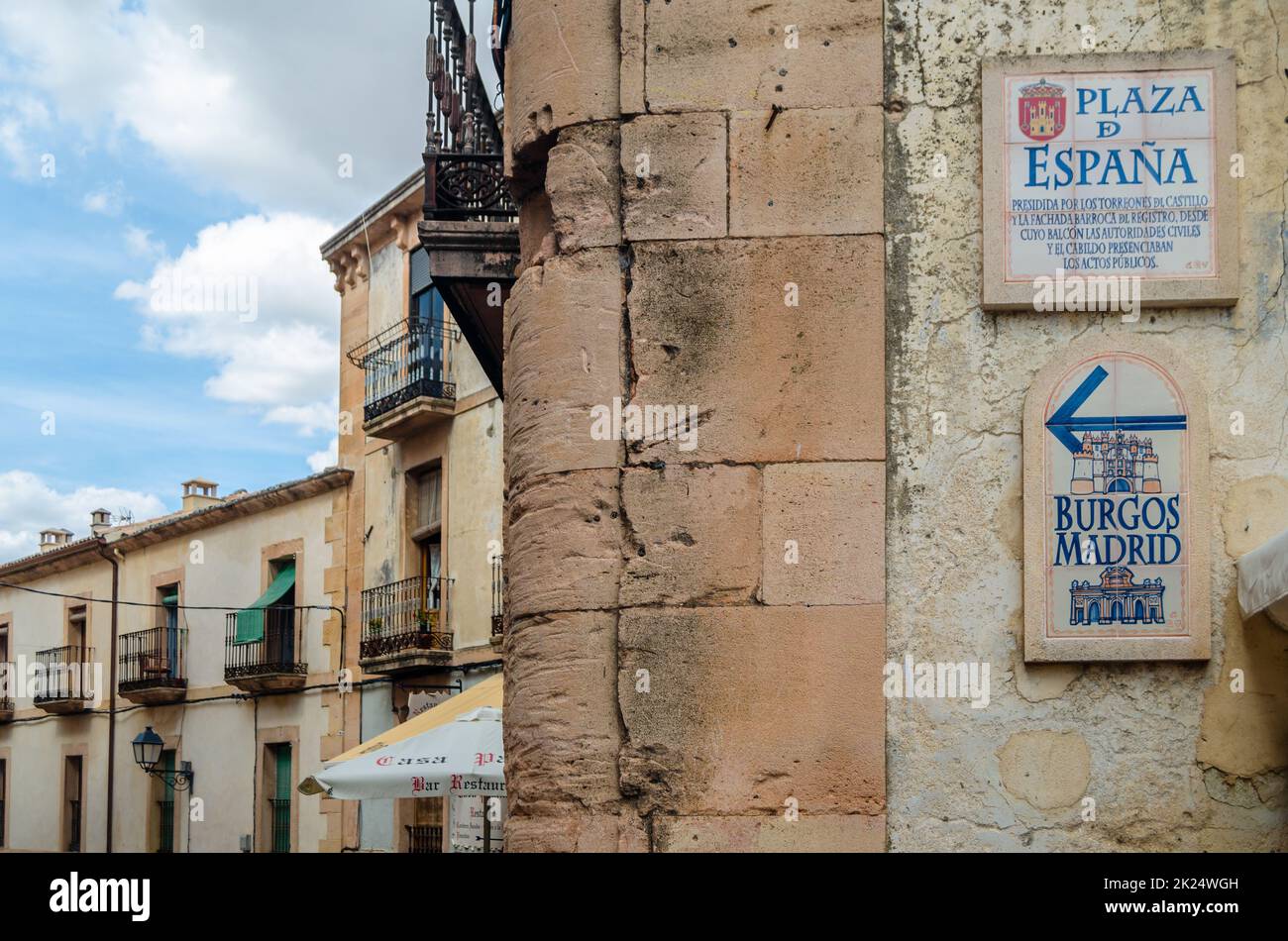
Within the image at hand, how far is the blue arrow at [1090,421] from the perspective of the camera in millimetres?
4715

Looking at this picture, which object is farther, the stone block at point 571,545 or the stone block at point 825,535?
the stone block at point 571,545

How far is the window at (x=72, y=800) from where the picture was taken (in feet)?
98.6

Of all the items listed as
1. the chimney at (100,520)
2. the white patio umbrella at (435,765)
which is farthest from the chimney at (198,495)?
the white patio umbrella at (435,765)

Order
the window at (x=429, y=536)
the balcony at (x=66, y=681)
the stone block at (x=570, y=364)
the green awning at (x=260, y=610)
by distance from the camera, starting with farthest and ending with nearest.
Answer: the balcony at (x=66, y=681) → the green awning at (x=260, y=610) → the window at (x=429, y=536) → the stone block at (x=570, y=364)

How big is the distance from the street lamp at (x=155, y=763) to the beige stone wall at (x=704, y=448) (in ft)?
66.4

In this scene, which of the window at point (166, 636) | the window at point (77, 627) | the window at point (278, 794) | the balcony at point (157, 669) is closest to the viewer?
the window at point (278, 794)

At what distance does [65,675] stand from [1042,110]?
2883cm

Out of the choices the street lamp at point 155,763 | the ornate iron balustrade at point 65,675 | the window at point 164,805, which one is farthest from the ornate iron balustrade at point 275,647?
the ornate iron balustrade at point 65,675

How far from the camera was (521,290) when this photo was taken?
5.25 metres

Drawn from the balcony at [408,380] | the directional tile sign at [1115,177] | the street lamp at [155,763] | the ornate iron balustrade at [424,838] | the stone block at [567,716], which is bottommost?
the ornate iron balustrade at [424,838]

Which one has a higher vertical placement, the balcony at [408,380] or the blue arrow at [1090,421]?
the balcony at [408,380]

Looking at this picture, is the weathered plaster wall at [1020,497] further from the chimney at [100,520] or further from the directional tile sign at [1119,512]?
the chimney at [100,520]

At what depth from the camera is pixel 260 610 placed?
24125 millimetres

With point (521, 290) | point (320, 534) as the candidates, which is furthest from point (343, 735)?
point (521, 290)
